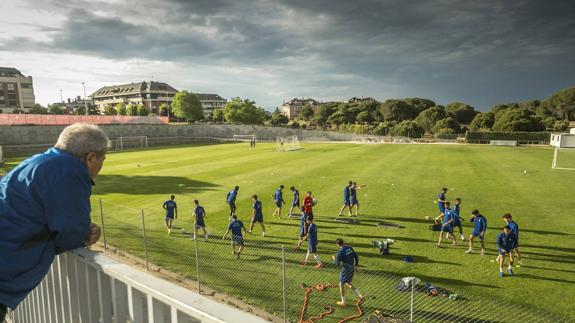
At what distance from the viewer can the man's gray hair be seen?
7.01 ft

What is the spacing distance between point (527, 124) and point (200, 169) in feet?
229

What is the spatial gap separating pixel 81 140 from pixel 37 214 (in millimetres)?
537

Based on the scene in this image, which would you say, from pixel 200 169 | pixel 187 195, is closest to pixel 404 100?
pixel 200 169

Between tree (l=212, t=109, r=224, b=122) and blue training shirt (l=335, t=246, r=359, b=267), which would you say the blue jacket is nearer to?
blue training shirt (l=335, t=246, r=359, b=267)

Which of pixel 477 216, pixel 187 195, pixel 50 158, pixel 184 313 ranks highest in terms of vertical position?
pixel 50 158

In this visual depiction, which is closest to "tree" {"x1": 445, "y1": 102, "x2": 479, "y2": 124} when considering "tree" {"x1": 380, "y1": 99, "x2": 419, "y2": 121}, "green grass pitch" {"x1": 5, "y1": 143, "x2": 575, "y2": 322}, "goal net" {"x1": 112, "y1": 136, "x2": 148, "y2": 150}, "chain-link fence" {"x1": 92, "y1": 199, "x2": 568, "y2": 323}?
"tree" {"x1": 380, "y1": 99, "x2": 419, "y2": 121}

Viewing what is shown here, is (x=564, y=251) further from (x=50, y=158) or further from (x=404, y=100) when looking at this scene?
(x=404, y=100)

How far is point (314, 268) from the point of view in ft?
36.4

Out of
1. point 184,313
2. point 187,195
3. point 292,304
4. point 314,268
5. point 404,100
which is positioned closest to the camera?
point 184,313

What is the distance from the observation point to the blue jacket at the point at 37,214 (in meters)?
1.83

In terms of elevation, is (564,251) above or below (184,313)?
below

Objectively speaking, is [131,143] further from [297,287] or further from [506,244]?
[506,244]

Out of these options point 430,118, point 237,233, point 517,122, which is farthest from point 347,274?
point 430,118

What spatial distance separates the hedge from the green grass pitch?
39822 millimetres
